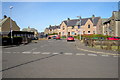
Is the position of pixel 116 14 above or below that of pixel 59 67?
above

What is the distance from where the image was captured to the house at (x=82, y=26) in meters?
63.8

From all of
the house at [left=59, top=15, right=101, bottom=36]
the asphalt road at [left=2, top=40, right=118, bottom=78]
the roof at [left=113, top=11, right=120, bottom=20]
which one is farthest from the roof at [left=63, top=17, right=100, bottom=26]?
the asphalt road at [left=2, top=40, right=118, bottom=78]

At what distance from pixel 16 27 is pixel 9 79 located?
59717mm

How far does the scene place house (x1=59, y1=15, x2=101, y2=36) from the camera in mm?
63812

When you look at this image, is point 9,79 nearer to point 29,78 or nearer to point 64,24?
point 29,78

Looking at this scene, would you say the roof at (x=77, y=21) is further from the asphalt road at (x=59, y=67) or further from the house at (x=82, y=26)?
the asphalt road at (x=59, y=67)

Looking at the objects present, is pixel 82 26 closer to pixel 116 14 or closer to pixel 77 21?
pixel 77 21

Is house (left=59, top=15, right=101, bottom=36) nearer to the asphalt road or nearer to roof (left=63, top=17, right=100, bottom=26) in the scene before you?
roof (left=63, top=17, right=100, bottom=26)

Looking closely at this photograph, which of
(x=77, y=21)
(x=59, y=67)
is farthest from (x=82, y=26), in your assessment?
(x=59, y=67)

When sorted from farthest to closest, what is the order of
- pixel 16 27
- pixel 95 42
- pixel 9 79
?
1. pixel 16 27
2. pixel 95 42
3. pixel 9 79

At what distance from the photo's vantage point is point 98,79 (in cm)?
534

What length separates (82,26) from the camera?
67.1 m

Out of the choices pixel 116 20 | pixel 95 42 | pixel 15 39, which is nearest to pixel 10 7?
pixel 15 39

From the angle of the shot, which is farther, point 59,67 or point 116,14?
point 116,14
